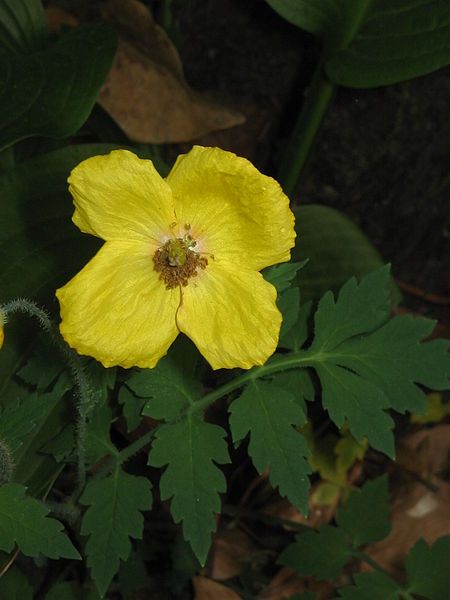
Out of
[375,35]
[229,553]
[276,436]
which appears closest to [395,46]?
[375,35]

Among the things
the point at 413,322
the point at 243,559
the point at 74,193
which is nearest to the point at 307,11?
the point at 413,322

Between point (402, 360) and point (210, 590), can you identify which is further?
point (210, 590)

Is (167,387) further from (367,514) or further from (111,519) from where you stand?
(367,514)

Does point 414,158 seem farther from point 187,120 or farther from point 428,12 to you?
point 187,120

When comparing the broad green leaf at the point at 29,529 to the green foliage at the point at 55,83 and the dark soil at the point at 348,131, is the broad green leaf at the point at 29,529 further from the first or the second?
the dark soil at the point at 348,131

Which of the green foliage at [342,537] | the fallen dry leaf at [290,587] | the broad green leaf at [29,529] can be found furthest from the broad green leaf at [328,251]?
the broad green leaf at [29,529]

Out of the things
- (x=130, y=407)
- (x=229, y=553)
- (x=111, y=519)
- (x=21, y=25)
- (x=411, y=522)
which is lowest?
(x=229, y=553)
